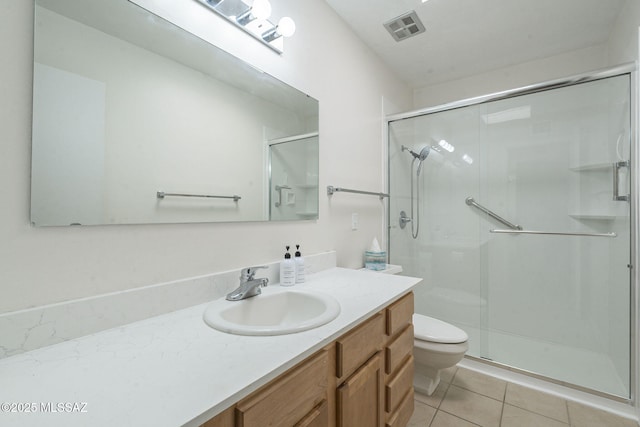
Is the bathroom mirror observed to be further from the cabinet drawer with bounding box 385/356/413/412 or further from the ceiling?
the ceiling

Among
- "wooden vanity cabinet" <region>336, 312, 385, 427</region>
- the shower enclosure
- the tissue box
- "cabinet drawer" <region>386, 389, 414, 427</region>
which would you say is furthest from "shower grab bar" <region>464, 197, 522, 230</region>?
"wooden vanity cabinet" <region>336, 312, 385, 427</region>

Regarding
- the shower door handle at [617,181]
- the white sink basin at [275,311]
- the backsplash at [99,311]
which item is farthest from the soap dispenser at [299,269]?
the shower door handle at [617,181]

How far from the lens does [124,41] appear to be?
90 centimetres

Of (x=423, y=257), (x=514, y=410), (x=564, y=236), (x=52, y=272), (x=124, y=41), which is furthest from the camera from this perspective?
(x=423, y=257)

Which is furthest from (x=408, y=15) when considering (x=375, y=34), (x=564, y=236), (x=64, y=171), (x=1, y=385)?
(x=1, y=385)

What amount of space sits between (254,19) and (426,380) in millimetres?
2214

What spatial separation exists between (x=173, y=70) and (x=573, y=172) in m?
2.52

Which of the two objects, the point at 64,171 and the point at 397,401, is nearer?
the point at 64,171

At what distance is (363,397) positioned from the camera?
A: 3.28ft

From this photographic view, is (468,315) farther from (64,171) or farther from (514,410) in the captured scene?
(64,171)

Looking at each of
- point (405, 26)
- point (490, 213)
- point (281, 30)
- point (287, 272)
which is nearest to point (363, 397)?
point (287, 272)

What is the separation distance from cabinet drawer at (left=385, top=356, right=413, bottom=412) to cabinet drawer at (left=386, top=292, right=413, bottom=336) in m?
0.20

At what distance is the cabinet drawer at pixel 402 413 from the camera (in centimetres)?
122

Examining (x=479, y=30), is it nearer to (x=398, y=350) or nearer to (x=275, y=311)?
(x=398, y=350)
